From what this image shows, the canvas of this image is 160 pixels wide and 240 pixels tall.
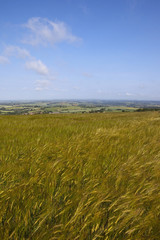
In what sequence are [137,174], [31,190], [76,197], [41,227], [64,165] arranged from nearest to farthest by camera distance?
[41,227]
[76,197]
[31,190]
[137,174]
[64,165]

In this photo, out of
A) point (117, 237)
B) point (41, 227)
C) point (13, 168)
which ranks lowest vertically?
point (117, 237)

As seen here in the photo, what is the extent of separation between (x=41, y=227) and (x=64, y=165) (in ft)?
3.51

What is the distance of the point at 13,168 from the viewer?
6.36 feet

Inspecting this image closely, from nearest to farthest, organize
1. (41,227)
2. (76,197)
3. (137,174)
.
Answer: (41,227) < (76,197) < (137,174)

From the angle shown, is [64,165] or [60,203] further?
[64,165]

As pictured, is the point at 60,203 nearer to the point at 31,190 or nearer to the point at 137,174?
the point at 31,190

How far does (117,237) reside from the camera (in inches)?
47.3

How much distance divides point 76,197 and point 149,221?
66 centimetres

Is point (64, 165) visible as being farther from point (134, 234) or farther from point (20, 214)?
point (134, 234)

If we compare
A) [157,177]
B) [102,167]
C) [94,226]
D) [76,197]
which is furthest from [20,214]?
[157,177]

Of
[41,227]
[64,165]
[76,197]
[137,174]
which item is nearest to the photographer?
[41,227]

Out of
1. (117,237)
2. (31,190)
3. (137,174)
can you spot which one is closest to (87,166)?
(137,174)

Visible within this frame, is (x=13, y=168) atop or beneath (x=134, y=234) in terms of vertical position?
atop

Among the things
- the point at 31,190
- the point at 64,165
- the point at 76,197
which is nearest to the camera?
the point at 76,197
